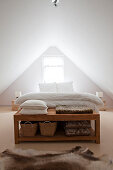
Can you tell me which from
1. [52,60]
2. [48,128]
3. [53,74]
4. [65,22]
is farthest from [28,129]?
[52,60]

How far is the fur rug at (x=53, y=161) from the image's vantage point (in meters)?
1.90

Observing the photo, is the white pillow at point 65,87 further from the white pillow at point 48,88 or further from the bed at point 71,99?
the bed at point 71,99

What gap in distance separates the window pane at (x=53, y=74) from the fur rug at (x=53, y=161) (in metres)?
4.07

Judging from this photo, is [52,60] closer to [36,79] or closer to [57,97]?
[36,79]

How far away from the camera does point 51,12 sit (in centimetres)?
303

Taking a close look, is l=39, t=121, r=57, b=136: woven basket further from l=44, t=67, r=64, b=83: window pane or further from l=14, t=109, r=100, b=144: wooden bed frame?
l=44, t=67, r=64, b=83: window pane


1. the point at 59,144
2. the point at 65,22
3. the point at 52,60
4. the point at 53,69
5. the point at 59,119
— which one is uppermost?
the point at 65,22

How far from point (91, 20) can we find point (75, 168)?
1970 millimetres

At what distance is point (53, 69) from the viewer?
20.6 feet

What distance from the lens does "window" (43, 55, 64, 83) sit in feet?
20.5

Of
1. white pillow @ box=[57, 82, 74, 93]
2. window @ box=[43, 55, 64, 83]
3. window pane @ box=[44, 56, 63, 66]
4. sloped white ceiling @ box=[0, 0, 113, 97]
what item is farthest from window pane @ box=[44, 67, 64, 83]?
sloped white ceiling @ box=[0, 0, 113, 97]

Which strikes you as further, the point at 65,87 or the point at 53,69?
the point at 53,69

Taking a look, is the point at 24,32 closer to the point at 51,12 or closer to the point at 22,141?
the point at 51,12

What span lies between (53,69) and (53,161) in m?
4.47
